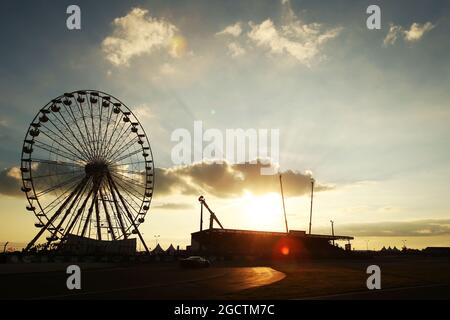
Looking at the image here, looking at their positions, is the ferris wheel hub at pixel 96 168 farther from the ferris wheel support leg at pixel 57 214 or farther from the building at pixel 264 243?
the building at pixel 264 243

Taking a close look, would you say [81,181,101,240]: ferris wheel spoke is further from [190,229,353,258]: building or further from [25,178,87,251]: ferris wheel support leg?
[190,229,353,258]: building

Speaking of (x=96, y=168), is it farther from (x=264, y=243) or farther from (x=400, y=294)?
(x=264, y=243)

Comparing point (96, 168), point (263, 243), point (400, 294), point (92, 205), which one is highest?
point (96, 168)

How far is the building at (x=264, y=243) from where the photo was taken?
9194cm

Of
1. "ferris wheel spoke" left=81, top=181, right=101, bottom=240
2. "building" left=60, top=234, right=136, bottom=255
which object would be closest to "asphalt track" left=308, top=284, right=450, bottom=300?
"ferris wheel spoke" left=81, top=181, right=101, bottom=240

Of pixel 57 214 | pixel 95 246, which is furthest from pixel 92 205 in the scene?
pixel 95 246

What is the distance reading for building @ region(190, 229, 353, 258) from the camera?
91.9m

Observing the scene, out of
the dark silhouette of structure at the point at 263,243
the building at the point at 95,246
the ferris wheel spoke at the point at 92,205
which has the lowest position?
the dark silhouette of structure at the point at 263,243

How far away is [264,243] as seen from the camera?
3829 inches

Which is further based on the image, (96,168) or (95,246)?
(95,246)

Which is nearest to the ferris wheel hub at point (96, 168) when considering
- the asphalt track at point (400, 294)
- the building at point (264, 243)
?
the building at point (264, 243)
